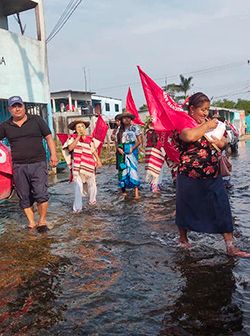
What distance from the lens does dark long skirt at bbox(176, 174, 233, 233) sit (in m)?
4.25

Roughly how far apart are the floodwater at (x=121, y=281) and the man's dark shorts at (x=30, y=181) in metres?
0.52

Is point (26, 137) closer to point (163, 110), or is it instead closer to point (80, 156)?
point (80, 156)

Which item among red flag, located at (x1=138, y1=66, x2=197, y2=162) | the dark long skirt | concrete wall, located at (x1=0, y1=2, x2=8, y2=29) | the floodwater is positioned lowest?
the floodwater

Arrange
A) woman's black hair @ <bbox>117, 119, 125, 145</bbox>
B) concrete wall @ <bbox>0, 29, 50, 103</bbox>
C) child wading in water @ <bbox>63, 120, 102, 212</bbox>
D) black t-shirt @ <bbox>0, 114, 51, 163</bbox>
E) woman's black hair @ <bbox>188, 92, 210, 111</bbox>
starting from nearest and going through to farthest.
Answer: woman's black hair @ <bbox>188, 92, 210, 111</bbox>, black t-shirt @ <bbox>0, 114, 51, 163</bbox>, child wading in water @ <bbox>63, 120, 102, 212</bbox>, woman's black hair @ <bbox>117, 119, 125, 145</bbox>, concrete wall @ <bbox>0, 29, 50, 103</bbox>

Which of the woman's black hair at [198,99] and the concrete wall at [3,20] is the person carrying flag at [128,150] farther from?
the concrete wall at [3,20]

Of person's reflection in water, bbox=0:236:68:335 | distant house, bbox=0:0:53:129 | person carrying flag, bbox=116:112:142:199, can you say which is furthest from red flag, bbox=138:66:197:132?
distant house, bbox=0:0:53:129

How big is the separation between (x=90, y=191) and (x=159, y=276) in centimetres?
405

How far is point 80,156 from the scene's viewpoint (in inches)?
293

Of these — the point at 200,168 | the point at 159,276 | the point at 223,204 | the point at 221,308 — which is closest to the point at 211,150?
the point at 200,168

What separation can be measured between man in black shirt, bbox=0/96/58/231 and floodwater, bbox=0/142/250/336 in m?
0.59

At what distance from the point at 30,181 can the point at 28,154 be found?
0.39 meters

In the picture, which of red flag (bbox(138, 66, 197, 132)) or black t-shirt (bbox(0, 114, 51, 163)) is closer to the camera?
red flag (bbox(138, 66, 197, 132))

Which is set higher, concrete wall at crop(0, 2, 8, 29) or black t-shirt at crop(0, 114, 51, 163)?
concrete wall at crop(0, 2, 8, 29)

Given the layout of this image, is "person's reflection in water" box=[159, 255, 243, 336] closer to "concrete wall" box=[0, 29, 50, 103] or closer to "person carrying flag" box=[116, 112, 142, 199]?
"person carrying flag" box=[116, 112, 142, 199]
